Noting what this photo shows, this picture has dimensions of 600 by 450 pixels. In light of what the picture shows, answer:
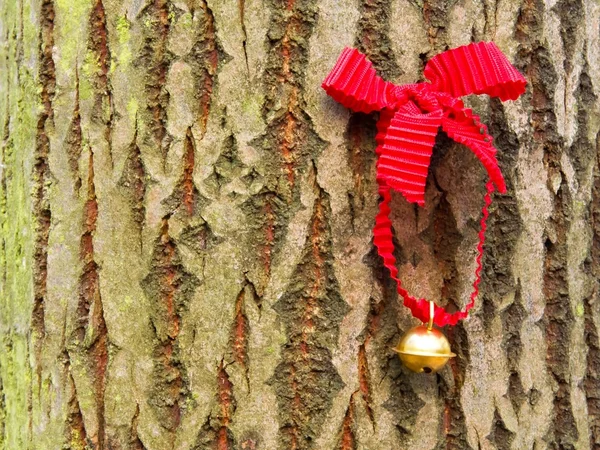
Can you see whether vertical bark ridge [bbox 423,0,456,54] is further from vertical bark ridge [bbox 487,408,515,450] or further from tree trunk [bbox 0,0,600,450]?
vertical bark ridge [bbox 487,408,515,450]

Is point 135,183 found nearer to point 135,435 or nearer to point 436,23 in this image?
point 135,435

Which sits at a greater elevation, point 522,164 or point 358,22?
point 358,22

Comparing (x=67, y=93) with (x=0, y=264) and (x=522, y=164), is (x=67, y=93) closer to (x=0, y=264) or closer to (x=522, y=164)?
(x=0, y=264)

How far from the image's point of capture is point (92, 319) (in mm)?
1274

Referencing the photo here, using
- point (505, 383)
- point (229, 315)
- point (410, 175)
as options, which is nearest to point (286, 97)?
point (410, 175)

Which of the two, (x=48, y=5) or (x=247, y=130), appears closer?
(x=247, y=130)

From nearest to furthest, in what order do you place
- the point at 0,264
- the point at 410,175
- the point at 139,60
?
the point at 410,175 → the point at 139,60 → the point at 0,264

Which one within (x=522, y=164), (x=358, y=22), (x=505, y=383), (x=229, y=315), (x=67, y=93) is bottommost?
(x=505, y=383)

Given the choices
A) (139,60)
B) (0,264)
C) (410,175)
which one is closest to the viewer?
(410,175)

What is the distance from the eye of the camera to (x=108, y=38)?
4.21ft

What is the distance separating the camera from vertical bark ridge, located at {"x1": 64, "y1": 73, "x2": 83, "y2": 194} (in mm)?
1296

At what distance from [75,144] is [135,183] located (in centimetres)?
15

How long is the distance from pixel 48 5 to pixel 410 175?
2.42 ft

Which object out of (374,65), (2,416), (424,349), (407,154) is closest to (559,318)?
(424,349)
